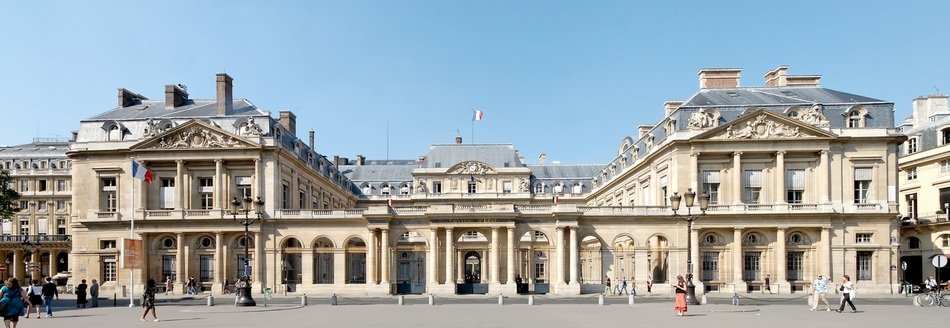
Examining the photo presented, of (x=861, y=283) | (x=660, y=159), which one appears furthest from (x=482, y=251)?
(x=861, y=283)

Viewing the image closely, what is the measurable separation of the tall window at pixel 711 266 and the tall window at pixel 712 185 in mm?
3478

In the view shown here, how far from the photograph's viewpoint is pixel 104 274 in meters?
60.5

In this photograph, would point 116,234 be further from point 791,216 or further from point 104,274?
point 791,216

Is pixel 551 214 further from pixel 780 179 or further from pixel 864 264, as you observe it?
pixel 864 264

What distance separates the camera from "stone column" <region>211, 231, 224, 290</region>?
58.7m

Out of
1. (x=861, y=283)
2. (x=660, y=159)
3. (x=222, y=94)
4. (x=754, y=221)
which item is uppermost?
(x=222, y=94)

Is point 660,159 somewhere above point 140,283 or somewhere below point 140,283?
above

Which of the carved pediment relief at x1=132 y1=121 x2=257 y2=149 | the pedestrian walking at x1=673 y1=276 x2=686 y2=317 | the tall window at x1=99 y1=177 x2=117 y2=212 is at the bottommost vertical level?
the pedestrian walking at x1=673 y1=276 x2=686 y2=317

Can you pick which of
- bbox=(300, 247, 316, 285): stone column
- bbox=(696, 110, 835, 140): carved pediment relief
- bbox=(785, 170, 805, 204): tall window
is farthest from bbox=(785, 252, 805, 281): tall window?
bbox=(300, 247, 316, 285): stone column

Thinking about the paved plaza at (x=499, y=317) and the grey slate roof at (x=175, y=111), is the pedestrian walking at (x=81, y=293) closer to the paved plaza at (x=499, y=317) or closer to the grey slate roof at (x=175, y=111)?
the paved plaza at (x=499, y=317)

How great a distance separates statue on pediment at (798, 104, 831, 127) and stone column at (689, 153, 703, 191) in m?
7.43

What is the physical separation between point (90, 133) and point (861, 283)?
2094 inches

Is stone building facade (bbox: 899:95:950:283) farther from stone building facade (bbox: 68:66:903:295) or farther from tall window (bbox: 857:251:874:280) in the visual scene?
tall window (bbox: 857:251:874:280)

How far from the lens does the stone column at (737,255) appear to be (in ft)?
186
